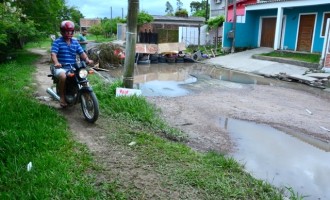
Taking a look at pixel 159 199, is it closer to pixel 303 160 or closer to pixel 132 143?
pixel 132 143

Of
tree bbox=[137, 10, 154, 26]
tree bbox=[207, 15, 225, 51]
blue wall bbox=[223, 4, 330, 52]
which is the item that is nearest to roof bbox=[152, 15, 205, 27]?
tree bbox=[137, 10, 154, 26]

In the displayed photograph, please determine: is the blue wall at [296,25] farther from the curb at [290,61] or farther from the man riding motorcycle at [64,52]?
the man riding motorcycle at [64,52]

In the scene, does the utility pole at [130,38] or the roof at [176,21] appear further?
the roof at [176,21]

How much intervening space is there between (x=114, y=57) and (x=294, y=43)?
11808 mm

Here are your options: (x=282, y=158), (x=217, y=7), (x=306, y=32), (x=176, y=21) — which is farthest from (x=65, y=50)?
(x=217, y=7)

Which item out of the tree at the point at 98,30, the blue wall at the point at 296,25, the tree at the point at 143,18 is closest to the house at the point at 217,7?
the tree at the point at 143,18

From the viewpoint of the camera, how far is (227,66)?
16812 mm

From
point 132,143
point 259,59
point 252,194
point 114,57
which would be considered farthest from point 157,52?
point 252,194

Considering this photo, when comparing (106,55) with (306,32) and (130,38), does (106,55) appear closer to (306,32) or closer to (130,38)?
(130,38)

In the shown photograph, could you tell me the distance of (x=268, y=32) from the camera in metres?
21.6

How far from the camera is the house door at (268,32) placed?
2124cm

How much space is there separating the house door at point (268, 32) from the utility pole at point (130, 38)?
16.8 m

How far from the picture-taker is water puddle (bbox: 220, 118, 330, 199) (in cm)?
390

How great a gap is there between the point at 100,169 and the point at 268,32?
20.5 meters
